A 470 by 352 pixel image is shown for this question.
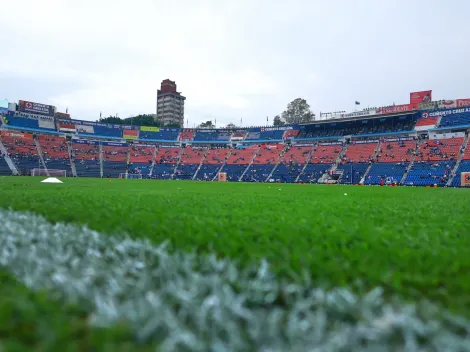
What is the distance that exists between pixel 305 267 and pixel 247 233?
0.85 metres

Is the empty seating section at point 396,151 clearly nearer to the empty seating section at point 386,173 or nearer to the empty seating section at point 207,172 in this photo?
the empty seating section at point 386,173

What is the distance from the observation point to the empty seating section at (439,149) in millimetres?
34125

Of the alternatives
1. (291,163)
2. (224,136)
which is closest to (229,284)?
(291,163)

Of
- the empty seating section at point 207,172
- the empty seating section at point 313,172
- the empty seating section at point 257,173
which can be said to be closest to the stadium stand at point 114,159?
the empty seating section at point 207,172

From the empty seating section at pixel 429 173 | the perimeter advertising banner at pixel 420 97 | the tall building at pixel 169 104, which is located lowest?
the empty seating section at pixel 429 173

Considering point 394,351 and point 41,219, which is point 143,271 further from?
point 41,219

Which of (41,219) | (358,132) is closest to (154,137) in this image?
(358,132)

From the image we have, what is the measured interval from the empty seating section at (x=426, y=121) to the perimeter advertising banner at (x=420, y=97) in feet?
28.8

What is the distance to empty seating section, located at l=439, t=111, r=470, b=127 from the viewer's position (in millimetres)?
35094

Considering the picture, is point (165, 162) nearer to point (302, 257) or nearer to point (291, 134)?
point (291, 134)

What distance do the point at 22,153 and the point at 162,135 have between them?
20887 millimetres

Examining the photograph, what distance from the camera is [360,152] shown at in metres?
40.4

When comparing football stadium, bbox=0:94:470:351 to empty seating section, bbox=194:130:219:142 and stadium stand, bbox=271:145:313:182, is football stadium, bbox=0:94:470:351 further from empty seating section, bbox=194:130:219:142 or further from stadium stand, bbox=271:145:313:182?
empty seating section, bbox=194:130:219:142

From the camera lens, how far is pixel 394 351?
0.79m
